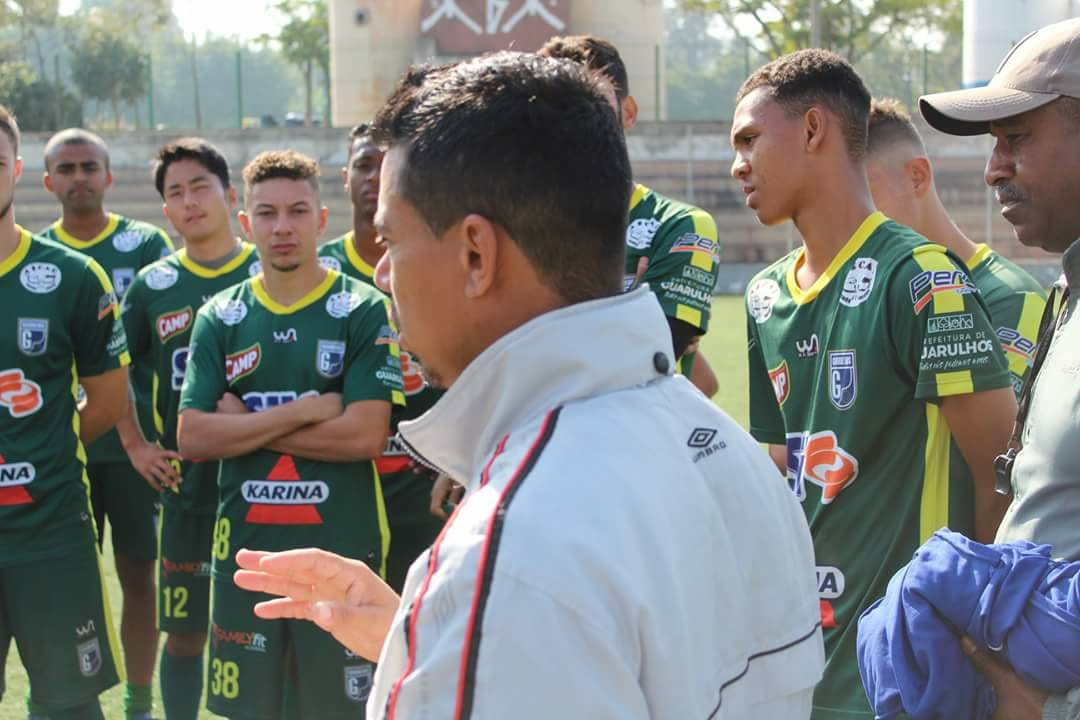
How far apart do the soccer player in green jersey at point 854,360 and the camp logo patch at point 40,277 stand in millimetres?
2613

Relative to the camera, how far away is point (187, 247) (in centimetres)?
618

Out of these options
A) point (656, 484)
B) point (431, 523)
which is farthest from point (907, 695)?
point (431, 523)

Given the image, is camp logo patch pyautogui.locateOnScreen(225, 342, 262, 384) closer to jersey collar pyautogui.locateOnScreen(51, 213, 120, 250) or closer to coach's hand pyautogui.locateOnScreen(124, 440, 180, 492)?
coach's hand pyautogui.locateOnScreen(124, 440, 180, 492)

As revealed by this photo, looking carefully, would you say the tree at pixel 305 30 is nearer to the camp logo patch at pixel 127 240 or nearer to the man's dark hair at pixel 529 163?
the camp logo patch at pixel 127 240

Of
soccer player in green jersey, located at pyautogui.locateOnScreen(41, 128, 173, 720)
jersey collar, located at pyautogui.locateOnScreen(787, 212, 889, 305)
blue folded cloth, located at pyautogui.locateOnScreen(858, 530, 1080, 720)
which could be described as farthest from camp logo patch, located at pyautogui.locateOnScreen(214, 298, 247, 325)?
blue folded cloth, located at pyautogui.locateOnScreen(858, 530, 1080, 720)

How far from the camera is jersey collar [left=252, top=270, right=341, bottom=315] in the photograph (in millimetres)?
4914

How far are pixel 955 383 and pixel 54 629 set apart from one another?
325 centimetres

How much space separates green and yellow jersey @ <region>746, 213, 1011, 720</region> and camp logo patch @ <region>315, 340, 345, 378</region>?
1.98 meters

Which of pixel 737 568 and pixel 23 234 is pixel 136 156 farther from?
pixel 737 568

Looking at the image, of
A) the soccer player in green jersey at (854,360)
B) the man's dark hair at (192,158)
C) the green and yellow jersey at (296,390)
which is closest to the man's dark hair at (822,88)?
the soccer player in green jersey at (854,360)

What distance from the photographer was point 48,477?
4773 millimetres

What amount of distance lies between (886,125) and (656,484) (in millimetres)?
3607

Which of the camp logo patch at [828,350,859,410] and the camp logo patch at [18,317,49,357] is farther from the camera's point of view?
the camp logo patch at [18,317,49,357]

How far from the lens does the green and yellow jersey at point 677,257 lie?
412 cm
